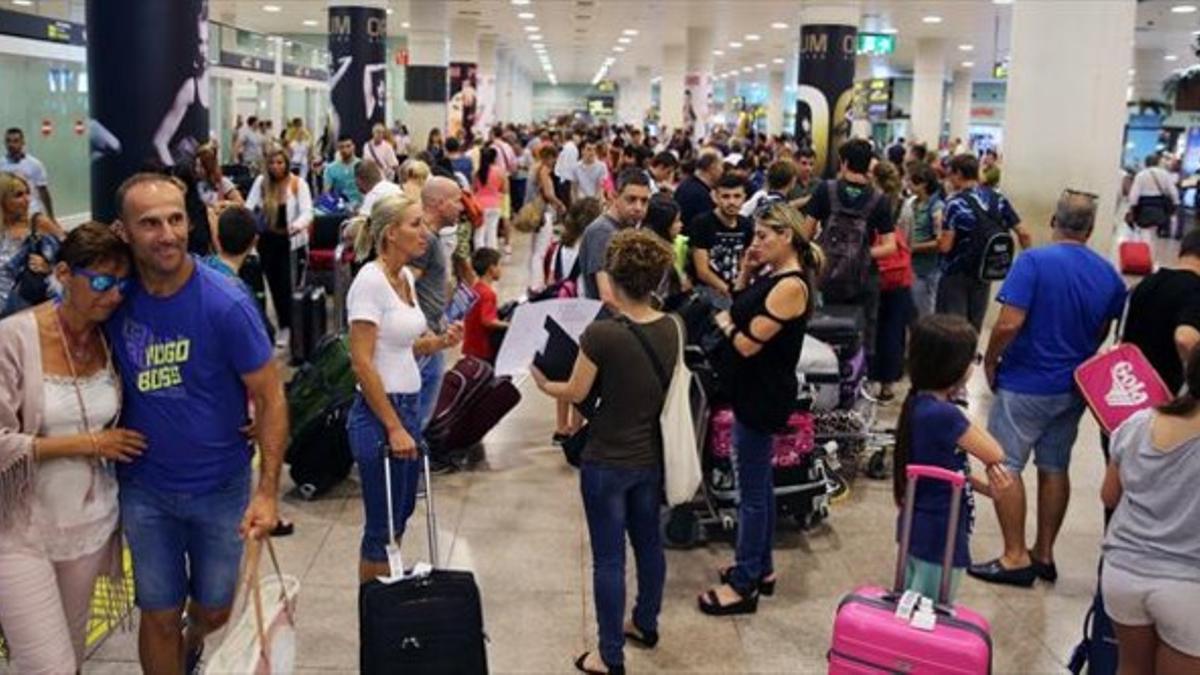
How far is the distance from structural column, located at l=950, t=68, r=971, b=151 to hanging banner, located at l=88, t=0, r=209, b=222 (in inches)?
1491

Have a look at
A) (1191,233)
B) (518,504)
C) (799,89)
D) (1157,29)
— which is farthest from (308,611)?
(1157,29)

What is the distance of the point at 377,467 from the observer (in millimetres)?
4039

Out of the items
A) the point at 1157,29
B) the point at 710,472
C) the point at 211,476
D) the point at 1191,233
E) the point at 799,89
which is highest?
the point at 1157,29

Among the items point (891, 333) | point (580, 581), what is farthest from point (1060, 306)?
point (891, 333)

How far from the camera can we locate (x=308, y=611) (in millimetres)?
4664

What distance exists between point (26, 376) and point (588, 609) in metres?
2.59

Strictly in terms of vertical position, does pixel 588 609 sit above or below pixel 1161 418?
below

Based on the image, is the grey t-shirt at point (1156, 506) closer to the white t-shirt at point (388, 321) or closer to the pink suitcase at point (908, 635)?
the pink suitcase at point (908, 635)

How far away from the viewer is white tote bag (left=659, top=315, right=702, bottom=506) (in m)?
3.92

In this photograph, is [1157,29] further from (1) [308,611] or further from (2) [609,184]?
(1) [308,611]

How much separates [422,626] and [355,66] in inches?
616

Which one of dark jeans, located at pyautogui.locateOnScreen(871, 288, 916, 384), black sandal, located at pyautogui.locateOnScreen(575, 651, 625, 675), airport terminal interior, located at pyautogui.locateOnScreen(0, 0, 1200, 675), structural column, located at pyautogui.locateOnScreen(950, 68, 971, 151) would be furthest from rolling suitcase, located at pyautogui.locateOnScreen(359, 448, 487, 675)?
structural column, located at pyautogui.locateOnScreen(950, 68, 971, 151)

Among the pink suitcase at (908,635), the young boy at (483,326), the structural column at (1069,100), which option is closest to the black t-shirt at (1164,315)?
the pink suitcase at (908,635)

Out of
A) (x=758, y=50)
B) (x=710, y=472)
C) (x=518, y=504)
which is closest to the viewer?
(x=710, y=472)
